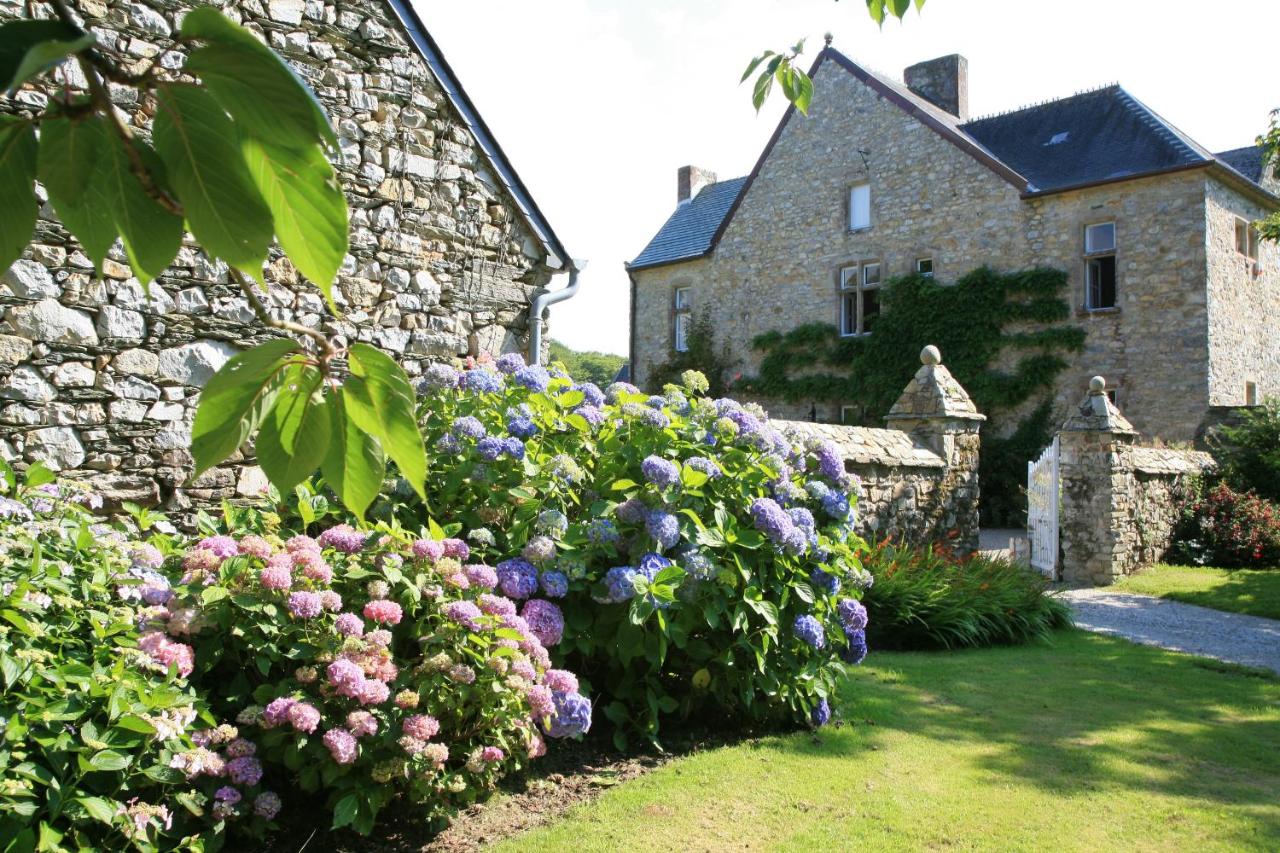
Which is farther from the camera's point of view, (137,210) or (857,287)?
(857,287)

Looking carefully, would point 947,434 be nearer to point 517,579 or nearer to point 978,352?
point 517,579

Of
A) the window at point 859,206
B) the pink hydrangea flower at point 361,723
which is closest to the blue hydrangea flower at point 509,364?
the pink hydrangea flower at point 361,723

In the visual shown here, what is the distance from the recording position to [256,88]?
24.0 inches

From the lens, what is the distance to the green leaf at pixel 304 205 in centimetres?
63

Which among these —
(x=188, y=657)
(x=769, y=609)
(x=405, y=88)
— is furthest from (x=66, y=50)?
(x=405, y=88)

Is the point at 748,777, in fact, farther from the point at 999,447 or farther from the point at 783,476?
the point at 999,447

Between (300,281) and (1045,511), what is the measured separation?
9968 mm

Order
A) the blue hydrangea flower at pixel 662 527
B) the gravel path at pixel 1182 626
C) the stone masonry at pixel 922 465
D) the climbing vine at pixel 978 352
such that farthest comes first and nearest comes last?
the climbing vine at pixel 978 352 < the stone masonry at pixel 922 465 < the gravel path at pixel 1182 626 < the blue hydrangea flower at pixel 662 527

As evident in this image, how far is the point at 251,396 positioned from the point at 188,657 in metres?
2.75

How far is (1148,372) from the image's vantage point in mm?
16312

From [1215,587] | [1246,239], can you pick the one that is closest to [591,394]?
[1215,587]

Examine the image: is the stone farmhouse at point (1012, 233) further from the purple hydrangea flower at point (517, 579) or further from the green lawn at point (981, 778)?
the purple hydrangea flower at point (517, 579)

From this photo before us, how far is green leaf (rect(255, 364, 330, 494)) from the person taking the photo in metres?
0.73

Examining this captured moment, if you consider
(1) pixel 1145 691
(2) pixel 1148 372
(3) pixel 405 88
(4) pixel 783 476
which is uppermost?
(3) pixel 405 88
